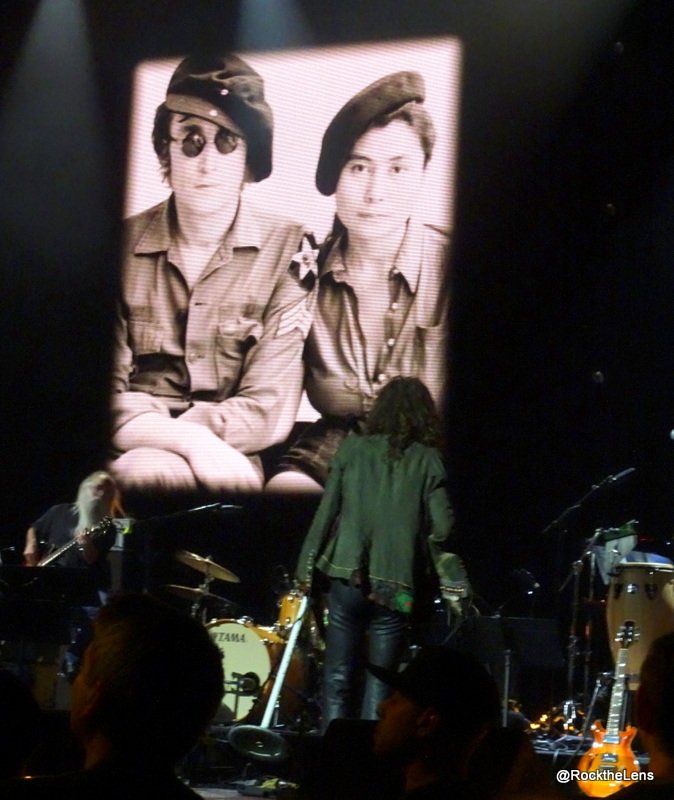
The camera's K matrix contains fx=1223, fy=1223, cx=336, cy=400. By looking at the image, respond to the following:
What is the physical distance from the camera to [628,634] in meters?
6.73

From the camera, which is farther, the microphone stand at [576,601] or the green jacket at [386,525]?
the microphone stand at [576,601]

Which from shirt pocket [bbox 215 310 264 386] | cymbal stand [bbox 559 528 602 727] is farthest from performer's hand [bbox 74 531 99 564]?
cymbal stand [bbox 559 528 602 727]

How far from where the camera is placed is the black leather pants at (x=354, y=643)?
5.00m

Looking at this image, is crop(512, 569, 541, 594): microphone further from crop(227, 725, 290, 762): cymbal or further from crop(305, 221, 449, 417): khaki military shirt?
crop(227, 725, 290, 762): cymbal

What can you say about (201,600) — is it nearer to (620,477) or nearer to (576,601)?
(576,601)

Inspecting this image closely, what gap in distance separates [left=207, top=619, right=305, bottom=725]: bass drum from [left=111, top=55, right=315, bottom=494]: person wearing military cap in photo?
41.6 inches

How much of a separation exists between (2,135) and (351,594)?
5.78 meters

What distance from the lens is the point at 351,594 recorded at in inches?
198

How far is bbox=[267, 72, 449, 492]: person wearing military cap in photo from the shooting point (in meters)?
8.24

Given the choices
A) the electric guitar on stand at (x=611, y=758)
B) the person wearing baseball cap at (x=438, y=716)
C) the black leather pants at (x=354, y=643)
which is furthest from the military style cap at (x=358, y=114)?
the person wearing baseball cap at (x=438, y=716)

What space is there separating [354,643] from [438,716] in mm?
2555

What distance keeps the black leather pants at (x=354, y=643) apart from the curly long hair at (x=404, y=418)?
2.09 feet

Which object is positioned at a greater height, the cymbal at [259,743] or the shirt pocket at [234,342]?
the shirt pocket at [234,342]

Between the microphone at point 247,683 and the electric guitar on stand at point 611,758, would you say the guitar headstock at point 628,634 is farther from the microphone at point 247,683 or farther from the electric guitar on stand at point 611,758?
the microphone at point 247,683
